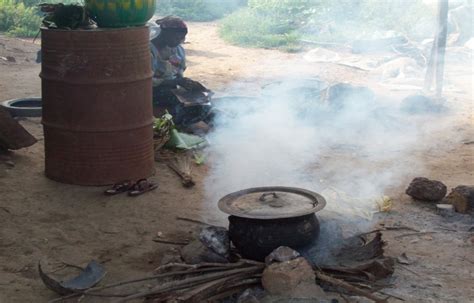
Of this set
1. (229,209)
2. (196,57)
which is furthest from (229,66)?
(229,209)

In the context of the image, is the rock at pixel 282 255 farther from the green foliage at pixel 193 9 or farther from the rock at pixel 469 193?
the green foliage at pixel 193 9

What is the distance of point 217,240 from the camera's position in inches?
177

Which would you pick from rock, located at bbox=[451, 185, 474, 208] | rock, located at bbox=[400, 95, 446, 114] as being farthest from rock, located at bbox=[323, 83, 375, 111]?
rock, located at bbox=[451, 185, 474, 208]

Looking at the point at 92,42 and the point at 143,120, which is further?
the point at 143,120

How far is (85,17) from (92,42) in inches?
13.4

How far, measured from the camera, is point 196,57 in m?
14.9

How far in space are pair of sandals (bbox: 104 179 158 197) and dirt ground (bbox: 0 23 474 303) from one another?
72 mm

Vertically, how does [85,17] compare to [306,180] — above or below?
above

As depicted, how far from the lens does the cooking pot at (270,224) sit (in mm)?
4348

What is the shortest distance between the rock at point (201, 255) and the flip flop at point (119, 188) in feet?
→ 6.16

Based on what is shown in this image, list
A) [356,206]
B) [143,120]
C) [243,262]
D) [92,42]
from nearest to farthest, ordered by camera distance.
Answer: [243,262], [356,206], [92,42], [143,120]

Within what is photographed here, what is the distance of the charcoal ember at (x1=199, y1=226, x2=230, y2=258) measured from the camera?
14.6 feet

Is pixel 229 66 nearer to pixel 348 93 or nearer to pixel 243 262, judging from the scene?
pixel 348 93

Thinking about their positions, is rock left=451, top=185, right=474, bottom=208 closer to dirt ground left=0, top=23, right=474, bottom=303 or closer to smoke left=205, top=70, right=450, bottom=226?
dirt ground left=0, top=23, right=474, bottom=303
